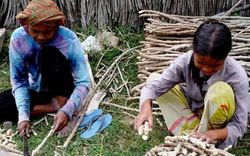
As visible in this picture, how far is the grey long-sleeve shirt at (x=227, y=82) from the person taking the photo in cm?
246

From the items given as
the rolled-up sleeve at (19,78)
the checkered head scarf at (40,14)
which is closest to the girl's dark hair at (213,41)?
the checkered head scarf at (40,14)

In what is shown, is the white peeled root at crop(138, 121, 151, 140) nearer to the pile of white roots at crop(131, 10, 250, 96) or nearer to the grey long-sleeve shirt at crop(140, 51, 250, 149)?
the grey long-sleeve shirt at crop(140, 51, 250, 149)

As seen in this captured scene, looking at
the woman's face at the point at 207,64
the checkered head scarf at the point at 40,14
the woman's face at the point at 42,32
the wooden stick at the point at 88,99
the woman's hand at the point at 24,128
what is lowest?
the wooden stick at the point at 88,99

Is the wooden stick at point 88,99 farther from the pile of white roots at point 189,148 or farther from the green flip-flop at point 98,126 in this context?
the pile of white roots at point 189,148

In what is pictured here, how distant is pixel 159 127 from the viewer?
11.0ft

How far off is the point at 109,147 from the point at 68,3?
2.16 metres

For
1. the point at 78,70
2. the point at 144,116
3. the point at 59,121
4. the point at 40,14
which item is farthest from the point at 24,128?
the point at 144,116

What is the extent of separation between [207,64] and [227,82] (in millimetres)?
275

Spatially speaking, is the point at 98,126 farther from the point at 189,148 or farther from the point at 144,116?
the point at 189,148

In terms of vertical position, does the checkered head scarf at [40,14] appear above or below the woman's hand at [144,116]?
above

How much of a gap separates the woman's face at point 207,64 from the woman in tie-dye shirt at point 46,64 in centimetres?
108

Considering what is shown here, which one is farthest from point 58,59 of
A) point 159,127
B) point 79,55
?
point 159,127

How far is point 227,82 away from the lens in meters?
2.49

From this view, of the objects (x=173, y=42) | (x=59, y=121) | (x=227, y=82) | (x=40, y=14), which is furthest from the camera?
(x=173, y=42)
